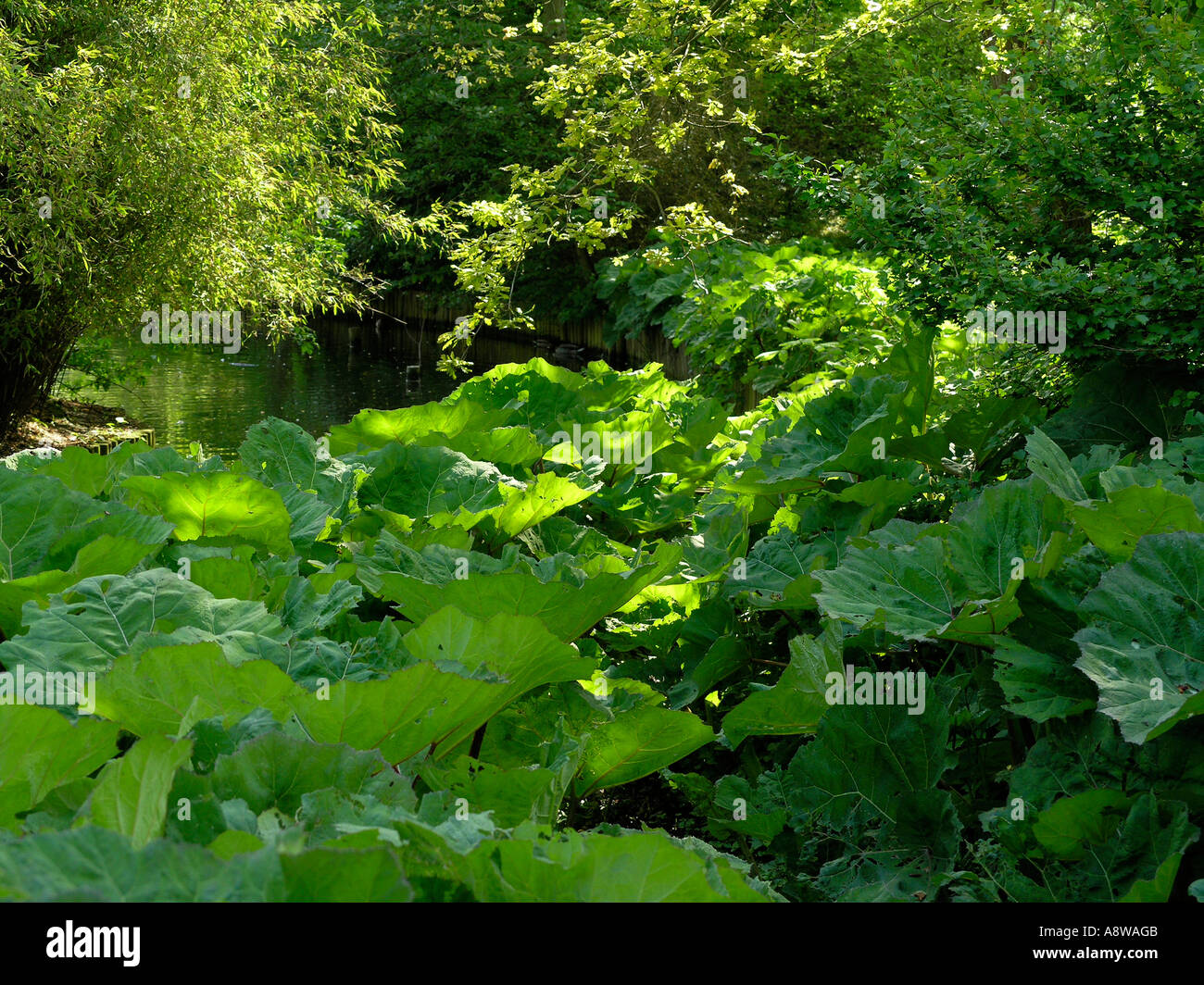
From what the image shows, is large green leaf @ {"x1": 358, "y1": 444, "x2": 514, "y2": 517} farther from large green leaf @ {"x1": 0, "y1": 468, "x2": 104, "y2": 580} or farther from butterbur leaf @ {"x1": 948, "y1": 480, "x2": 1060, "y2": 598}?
butterbur leaf @ {"x1": 948, "y1": 480, "x2": 1060, "y2": 598}

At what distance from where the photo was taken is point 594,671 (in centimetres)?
178

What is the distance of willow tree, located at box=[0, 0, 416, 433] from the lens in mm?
10508

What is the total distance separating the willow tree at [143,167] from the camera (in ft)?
34.5

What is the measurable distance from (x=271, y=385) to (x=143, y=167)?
7088 mm

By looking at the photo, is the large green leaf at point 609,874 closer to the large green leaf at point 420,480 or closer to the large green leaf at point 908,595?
the large green leaf at point 908,595

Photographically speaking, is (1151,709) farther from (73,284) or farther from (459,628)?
(73,284)

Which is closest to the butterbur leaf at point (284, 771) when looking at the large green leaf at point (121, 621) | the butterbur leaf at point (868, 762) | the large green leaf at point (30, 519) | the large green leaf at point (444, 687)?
the large green leaf at point (444, 687)

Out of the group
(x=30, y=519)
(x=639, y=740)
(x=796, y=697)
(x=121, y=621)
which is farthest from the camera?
(x=796, y=697)

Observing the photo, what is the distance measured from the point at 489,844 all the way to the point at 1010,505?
133 centimetres

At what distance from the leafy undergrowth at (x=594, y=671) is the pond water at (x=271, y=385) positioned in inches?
374

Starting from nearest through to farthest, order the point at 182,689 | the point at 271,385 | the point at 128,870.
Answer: the point at 128,870 < the point at 182,689 < the point at 271,385

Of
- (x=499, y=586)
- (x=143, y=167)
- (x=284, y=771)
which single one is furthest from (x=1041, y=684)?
(x=143, y=167)

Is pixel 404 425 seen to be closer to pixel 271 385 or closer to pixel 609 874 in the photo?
pixel 609 874
